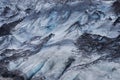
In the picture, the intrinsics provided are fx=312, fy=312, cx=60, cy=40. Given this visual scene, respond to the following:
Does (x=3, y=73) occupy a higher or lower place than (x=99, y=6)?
lower

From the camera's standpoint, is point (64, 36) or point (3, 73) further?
point (64, 36)

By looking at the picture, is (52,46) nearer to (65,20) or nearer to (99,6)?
(65,20)

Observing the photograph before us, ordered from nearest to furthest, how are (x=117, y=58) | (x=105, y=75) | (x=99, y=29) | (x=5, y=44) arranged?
(x=105, y=75), (x=117, y=58), (x=99, y=29), (x=5, y=44)

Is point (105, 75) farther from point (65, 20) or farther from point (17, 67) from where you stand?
point (65, 20)

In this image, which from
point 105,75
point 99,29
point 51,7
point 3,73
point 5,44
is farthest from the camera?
point 51,7

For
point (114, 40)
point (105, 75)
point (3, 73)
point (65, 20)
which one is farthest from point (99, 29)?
point (3, 73)

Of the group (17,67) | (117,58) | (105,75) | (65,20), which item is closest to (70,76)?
(105,75)
